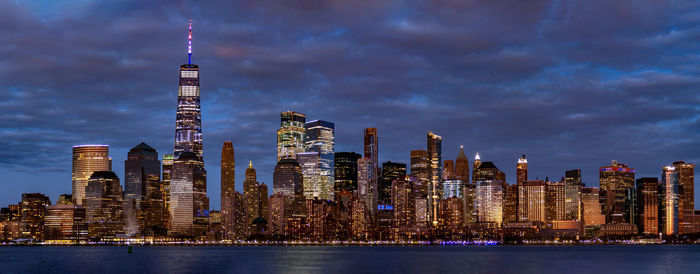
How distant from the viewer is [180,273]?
139m

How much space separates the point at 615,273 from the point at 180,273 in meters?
72.9

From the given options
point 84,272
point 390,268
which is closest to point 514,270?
point 390,268

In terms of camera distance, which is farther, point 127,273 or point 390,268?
point 390,268

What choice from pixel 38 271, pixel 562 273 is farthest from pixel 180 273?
pixel 562 273

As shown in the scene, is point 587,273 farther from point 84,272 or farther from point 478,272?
point 84,272

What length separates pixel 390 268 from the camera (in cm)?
15512

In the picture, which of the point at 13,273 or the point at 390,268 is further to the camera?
the point at 390,268

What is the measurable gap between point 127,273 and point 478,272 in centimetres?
5891

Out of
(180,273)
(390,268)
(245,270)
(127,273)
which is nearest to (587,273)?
(390,268)

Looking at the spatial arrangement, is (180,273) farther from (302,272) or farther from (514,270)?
(514,270)

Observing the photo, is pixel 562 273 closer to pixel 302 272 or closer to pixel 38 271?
pixel 302 272

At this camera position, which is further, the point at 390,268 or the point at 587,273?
the point at 390,268

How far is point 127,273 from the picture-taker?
5512 inches

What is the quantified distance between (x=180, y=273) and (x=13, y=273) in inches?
1151
